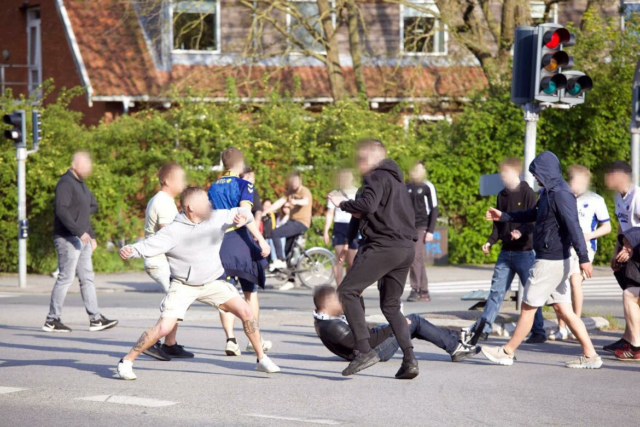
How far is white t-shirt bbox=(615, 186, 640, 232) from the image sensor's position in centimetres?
912

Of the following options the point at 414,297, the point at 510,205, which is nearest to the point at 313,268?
the point at 414,297

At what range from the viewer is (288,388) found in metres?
7.48

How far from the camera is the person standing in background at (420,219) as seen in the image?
549 inches

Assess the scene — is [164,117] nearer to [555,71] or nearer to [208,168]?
[208,168]

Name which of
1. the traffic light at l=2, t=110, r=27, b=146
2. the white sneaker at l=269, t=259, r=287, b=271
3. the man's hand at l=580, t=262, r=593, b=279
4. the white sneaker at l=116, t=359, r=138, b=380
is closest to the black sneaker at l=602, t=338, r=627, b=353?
the man's hand at l=580, t=262, r=593, b=279

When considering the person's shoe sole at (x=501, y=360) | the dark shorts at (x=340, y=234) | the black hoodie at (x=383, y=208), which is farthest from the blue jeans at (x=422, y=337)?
the dark shorts at (x=340, y=234)

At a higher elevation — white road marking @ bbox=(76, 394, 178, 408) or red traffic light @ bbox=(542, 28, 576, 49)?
red traffic light @ bbox=(542, 28, 576, 49)

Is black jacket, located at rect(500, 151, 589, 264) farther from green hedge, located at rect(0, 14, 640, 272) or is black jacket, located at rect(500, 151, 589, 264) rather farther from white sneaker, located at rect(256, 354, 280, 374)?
green hedge, located at rect(0, 14, 640, 272)

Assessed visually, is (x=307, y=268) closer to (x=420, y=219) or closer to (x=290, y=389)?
(x=420, y=219)

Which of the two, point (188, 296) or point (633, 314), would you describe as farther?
point (633, 314)

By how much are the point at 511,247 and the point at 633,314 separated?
1.36m

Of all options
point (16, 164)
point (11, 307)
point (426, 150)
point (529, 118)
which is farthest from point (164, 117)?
point (529, 118)

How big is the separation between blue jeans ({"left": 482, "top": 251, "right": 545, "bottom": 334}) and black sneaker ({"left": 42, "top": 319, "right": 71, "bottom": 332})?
462 centimetres

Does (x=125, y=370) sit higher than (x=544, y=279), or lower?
lower
